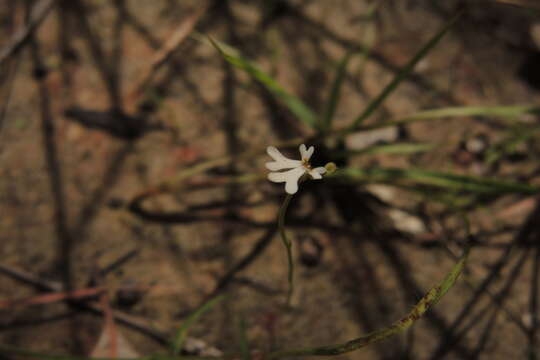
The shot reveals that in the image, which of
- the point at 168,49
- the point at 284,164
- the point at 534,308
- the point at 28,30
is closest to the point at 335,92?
the point at 284,164

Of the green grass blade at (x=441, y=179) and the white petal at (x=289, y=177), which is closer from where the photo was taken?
the white petal at (x=289, y=177)

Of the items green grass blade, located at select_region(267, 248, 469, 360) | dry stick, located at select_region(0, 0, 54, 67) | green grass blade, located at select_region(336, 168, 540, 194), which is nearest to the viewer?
green grass blade, located at select_region(267, 248, 469, 360)

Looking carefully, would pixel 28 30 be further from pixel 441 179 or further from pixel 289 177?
pixel 441 179

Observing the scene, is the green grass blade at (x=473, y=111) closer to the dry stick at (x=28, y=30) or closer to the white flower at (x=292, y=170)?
the white flower at (x=292, y=170)

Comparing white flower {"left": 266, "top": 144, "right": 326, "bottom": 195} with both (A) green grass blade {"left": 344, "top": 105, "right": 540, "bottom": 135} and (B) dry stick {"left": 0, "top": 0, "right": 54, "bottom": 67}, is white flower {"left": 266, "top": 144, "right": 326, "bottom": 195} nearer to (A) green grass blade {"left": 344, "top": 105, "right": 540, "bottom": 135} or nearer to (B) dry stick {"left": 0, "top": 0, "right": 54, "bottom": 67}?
(A) green grass blade {"left": 344, "top": 105, "right": 540, "bottom": 135}

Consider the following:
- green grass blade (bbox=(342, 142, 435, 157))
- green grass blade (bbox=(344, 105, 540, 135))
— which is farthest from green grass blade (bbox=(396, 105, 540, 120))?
Result: green grass blade (bbox=(342, 142, 435, 157))

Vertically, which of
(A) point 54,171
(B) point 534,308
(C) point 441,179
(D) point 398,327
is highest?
(A) point 54,171

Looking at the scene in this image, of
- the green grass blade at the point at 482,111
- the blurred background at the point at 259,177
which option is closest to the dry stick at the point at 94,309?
the blurred background at the point at 259,177
